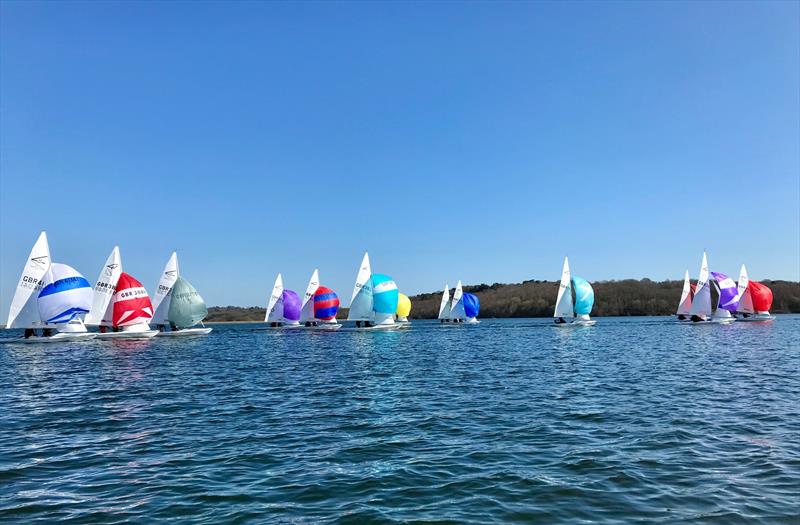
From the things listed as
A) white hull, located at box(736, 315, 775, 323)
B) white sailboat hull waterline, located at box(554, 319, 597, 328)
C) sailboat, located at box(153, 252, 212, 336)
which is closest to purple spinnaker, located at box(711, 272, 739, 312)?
white hull, located at box(736, 315, 775, 323)

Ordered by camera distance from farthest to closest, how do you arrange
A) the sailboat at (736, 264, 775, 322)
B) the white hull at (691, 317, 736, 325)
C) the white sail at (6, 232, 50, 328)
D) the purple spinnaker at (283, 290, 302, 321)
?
the sailboat at (736, 264, 775, 322)
the purple spinnaker at (283, 290, 302, 321)
the white hull at (691, 317, 736, 325)
the white sail at (6, 232, 50, 328)

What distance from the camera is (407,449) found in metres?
13.1

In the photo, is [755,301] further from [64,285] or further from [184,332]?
[64,285]

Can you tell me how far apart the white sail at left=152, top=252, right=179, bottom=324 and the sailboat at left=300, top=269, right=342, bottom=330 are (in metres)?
28.1

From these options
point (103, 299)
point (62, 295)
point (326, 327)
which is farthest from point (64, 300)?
point (326, 327)

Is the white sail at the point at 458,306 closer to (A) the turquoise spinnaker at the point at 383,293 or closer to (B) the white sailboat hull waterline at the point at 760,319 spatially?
(A) the turquoise spinnaker at the point at 383,293

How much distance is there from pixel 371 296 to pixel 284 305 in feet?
75.8

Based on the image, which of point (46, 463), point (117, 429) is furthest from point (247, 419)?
point (46, 463)

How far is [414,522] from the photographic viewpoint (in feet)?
27.9

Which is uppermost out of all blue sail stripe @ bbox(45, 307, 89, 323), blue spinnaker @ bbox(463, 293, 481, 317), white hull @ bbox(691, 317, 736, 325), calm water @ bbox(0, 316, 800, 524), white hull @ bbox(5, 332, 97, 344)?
blue spinnaker @ bbox(463, 293, 481, 317)

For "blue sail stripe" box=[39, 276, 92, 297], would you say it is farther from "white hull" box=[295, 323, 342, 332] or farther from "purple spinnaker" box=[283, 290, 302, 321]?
"white hull" box=[295, 323, 342, 332]

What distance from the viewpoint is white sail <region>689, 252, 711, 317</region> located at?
3521 inches

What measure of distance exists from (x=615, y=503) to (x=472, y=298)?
115m

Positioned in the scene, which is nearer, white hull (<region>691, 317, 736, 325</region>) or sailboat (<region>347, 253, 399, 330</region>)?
sailboat (<region>347, 253, 399, 330</region>)
